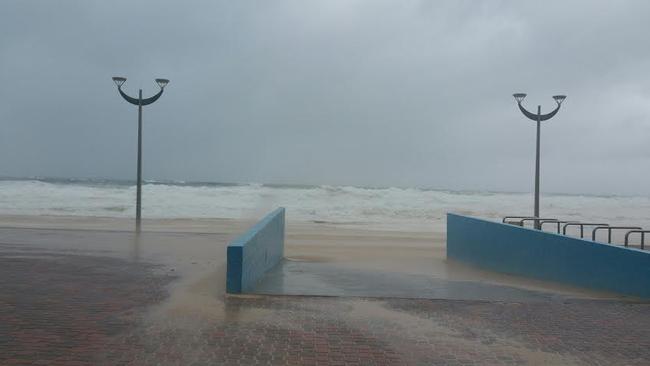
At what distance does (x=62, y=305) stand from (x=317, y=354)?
3428mm

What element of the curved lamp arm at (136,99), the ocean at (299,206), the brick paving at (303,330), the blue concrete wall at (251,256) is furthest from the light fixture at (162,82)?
the ocean at (299,206)

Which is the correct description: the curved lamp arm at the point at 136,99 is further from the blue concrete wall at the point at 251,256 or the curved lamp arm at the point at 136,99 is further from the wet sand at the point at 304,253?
the blue concrete wall at the point at 251,256

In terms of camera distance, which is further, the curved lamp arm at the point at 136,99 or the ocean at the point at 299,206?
the ocean at the point at 299,206

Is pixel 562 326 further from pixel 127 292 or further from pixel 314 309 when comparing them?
pixel 127 292

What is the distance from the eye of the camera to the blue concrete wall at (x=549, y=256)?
307 inches

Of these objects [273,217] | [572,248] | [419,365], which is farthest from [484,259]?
[419,365]

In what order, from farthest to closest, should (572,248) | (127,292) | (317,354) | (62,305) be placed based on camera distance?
(572,248) → (127,292) → (62,305) → (317,354)

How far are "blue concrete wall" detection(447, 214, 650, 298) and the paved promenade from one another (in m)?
0.67

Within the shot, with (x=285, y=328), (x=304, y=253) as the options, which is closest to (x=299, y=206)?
(x=304, y=253)

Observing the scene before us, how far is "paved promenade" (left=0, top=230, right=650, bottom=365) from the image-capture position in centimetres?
483

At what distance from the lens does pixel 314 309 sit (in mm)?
6629

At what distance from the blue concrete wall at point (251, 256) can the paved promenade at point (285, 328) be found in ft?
1.01

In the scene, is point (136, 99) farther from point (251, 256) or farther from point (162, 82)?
point (251, 256)

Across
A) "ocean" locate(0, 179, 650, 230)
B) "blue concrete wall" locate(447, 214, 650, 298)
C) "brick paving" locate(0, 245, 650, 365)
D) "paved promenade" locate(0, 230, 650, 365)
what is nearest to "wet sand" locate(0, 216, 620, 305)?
"blue concrete wall" locate(447, 214, 650, 298)
